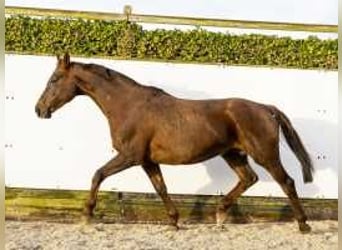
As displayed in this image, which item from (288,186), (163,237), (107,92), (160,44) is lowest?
Answer: (163,237)

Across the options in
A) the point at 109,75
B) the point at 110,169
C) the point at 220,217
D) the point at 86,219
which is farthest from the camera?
the point at 220,217

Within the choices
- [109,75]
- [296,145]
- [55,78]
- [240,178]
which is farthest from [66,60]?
[296,145]

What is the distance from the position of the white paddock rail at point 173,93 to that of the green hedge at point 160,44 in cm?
12

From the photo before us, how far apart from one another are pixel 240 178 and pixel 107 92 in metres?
1.56

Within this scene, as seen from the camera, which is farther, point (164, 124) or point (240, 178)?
point (240, 178)

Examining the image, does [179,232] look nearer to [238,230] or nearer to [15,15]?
[238,230]

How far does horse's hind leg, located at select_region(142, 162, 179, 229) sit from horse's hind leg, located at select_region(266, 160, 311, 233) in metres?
0.99

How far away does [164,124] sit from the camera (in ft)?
18.8

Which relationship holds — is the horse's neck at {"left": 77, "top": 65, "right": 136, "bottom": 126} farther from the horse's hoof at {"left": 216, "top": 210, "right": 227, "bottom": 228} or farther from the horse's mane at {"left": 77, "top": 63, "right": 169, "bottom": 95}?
the horse's hoof at {"left": 216, "top": 210, "right": 227, "bottom": 228}

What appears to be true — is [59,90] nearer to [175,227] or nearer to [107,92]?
[107,92]

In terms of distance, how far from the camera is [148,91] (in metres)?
5.89

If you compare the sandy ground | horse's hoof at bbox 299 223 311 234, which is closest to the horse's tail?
horse's hoof at bbox 299 223 311 234

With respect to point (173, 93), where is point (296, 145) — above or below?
below

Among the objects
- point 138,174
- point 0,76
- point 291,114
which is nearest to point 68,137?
point 138,174
